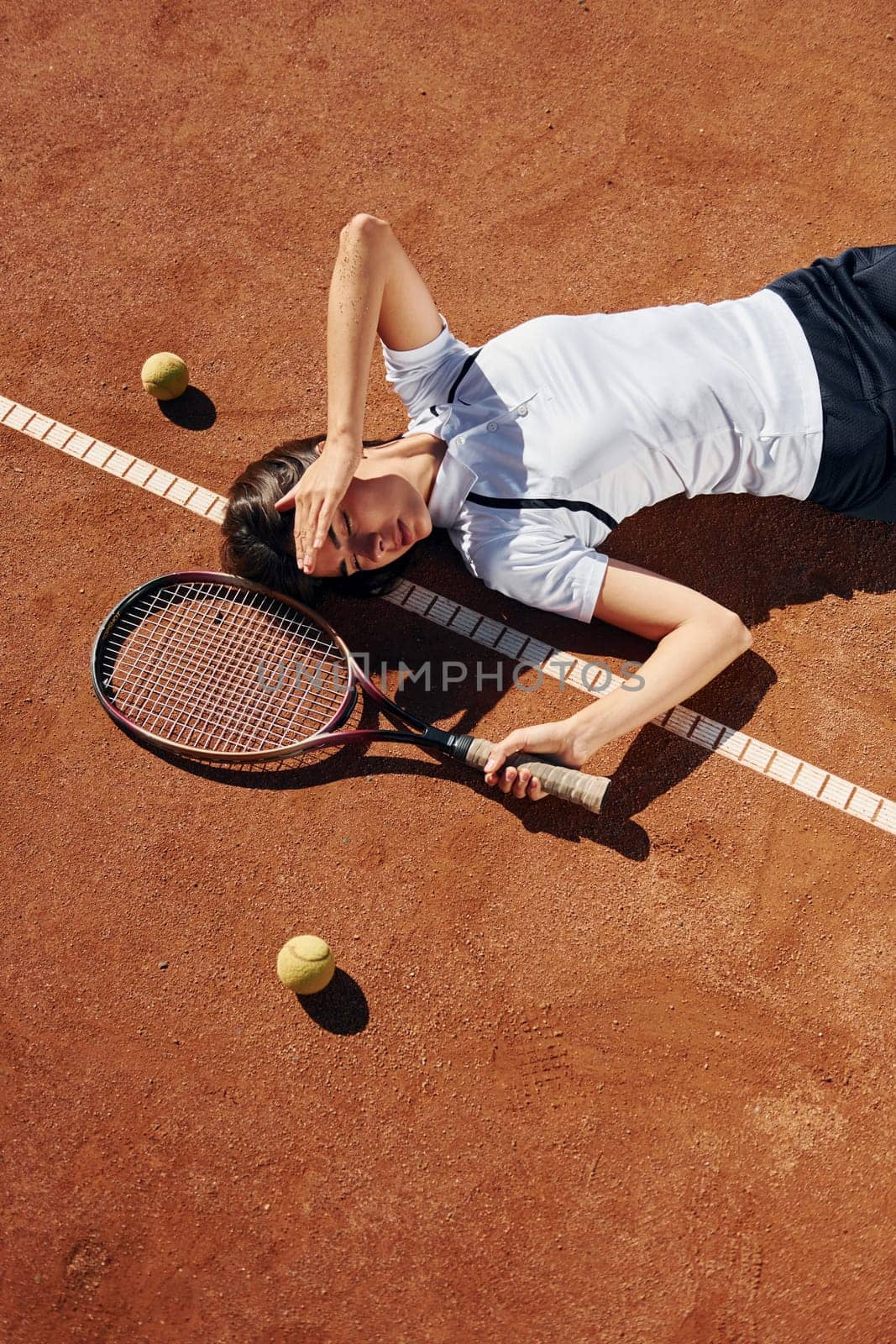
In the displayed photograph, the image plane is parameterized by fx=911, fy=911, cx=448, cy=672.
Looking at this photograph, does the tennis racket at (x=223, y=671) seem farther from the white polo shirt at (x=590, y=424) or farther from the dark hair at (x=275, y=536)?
the white polo shirt at (x=590, y=424)

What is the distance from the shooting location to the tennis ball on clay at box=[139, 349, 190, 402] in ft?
15.3

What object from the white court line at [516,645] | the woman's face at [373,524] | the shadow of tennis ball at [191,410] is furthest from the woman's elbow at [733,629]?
the shadow of tennis ball at [191,410]

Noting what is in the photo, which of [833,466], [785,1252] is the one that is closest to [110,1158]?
[785,1252]

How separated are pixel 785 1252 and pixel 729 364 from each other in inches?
147

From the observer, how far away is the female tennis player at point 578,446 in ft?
12.1

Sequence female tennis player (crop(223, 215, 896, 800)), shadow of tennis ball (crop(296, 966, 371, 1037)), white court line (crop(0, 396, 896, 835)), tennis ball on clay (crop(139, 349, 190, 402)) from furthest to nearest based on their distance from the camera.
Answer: tennis ball on clay (crop(139, 349, 190, 402)) → white court line (crop(0, 396, 896, 835)) → shadow of tennis ball (crop(296, 966, 371, 1037)) → female tennis player (crop(223, 215, 896, 800))

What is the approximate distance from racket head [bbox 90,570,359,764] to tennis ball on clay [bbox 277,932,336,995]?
884 millimetres

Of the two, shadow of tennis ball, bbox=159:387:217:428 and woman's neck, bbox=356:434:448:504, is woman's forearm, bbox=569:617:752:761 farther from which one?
shadow of tennis ball, bbox=159:387:217:428

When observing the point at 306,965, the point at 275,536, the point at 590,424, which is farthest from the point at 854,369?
the point at 306,965

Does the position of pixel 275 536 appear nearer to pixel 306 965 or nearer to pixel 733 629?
pixel 306 965

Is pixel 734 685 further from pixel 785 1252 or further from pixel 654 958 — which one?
pixel 785 1252

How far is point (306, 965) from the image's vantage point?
153 inches

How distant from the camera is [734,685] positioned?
4.37m

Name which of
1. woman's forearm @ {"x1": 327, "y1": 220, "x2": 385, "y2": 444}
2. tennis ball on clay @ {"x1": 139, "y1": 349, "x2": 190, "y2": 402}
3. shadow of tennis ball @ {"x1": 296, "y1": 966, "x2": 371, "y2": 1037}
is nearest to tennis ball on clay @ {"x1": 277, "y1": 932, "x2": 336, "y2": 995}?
shadow of tennis ball @ {"x1": 296, "y1": 966, "x2": 371, "y2": 1037}
